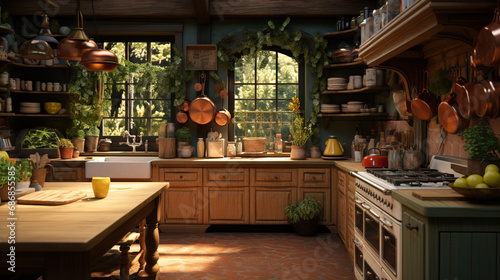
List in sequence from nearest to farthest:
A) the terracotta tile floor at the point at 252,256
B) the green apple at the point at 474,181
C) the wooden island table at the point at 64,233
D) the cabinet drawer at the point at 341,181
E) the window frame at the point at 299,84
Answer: the wooden island table at the point at 64,233, the green apple at the point at 474,181, the terracotta tile floor at the point at 252,256, the cabinet drawer at the point at 341,181, the window frame at the point at 299,84

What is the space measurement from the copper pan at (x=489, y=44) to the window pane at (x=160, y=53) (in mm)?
4543

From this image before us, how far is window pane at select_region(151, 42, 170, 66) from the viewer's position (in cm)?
634

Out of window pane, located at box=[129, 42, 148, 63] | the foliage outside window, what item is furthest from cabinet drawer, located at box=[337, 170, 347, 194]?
window pane, located at box=[129, 42, 148, 63]

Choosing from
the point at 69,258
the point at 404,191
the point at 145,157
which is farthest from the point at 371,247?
the point at 145,157

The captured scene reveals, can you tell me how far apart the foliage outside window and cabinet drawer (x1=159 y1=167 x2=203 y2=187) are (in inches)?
42.2

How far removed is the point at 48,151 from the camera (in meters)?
5.70

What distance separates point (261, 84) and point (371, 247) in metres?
3.48

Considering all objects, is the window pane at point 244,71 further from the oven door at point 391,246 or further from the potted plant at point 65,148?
the oven door at point 391,246

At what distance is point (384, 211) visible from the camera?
9.48ft

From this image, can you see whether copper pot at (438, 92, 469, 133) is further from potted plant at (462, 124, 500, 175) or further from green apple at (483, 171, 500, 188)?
green apple at (483, 171, 500, 188)

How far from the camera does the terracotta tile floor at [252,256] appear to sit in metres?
4.04

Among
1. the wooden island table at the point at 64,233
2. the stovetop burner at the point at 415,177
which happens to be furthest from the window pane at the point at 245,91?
the wooden island table at the point at 64,233

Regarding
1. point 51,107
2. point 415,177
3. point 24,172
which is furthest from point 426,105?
point 51,107

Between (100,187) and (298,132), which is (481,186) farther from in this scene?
(298,132)
